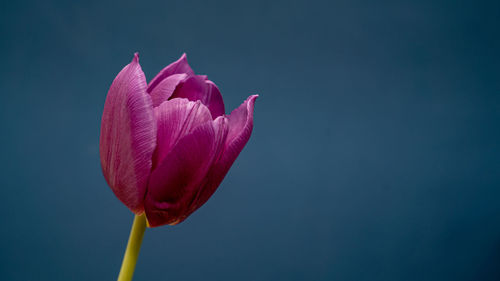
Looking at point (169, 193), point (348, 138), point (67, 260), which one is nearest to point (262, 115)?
point (348, 138)

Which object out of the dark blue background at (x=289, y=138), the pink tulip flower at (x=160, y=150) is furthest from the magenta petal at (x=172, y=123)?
the dark blue background at (x=289, y=138)

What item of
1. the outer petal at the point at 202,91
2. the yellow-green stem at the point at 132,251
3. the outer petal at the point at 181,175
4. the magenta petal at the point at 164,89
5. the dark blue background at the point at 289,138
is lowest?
the yellow-green stem at the point at 132,251

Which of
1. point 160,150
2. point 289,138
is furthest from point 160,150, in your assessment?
point 289,138

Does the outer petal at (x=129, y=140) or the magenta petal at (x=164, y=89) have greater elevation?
the magenta petal at (x=164, y=89)

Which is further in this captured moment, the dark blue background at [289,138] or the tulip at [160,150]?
the dark blue background at [289,138]

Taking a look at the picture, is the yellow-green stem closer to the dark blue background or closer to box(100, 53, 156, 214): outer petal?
box(100, 53, 156, 214): outer petal

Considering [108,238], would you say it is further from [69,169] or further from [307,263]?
[307,263]

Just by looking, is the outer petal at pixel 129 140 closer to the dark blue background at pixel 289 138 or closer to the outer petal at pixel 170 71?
the outer petal at pixel 170 71
